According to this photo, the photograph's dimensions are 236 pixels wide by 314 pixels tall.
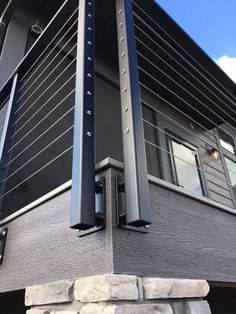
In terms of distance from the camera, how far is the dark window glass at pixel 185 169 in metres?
3.79

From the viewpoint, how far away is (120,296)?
0.84 meters

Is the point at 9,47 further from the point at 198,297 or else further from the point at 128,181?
the point at 198,297

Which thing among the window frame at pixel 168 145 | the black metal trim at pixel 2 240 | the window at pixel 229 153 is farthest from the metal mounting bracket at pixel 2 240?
the window at pixel 229 153

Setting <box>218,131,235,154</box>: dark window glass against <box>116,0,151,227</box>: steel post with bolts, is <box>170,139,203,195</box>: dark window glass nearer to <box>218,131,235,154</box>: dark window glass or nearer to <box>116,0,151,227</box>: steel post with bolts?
<box>218,131,235,154</box>: dark window glass

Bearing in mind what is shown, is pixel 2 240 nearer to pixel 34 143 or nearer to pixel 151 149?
pixel 34 143

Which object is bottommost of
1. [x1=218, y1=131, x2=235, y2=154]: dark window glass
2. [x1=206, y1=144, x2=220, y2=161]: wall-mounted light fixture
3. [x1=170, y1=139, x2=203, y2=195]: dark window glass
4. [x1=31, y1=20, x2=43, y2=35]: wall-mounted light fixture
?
[x1=170, y1=139, x2=203, y2=195]: dark window glass

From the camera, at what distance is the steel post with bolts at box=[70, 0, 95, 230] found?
951mm

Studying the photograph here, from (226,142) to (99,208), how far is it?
15.3 ft

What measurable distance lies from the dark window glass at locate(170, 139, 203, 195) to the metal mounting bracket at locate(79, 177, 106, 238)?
8.97ft

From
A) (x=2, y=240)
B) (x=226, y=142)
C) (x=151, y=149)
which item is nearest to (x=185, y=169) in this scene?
(x=151, y=149)

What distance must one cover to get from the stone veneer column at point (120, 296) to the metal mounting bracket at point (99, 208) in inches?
6.0

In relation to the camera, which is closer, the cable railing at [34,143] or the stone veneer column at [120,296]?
the stone veneer column at [120,296]

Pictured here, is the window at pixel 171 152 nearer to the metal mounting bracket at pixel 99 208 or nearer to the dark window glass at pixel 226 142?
the dark window glass at pixel 226 142

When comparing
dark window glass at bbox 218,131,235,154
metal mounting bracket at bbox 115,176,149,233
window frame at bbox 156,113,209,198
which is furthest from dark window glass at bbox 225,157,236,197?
metal mounting bracket at bbox 115,176,149,233
